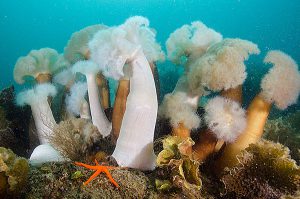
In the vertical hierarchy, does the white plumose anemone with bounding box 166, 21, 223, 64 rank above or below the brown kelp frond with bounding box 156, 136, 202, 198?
above

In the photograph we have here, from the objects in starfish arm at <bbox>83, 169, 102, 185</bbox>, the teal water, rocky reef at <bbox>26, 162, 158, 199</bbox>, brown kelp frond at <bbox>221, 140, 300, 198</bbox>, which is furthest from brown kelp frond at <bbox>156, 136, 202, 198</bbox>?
the teal water

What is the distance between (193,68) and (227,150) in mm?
1220

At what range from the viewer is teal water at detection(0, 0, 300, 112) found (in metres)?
117

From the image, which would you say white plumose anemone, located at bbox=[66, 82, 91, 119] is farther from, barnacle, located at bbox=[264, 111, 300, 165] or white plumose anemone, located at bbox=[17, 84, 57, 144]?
barnacle, located at bbox=[264, 111, 300, 165]

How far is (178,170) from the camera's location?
9.57 feet

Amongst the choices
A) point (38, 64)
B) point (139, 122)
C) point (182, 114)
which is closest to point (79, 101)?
point (38, 64)

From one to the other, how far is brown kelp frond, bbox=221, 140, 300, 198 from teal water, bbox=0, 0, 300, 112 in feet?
377

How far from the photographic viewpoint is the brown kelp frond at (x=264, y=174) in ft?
9.01

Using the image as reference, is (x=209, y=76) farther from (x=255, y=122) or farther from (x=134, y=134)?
(x=134, y=134)

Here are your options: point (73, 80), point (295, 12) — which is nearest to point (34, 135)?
point (73, 80)

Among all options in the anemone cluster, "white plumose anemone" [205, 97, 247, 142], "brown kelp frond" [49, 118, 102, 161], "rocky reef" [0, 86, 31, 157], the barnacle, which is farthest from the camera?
"rocky reef" [0, 86, 31, 157]

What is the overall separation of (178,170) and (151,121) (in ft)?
3.02

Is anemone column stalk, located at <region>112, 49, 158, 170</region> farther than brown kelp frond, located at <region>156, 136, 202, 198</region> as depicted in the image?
Yes

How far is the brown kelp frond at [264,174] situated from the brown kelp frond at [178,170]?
16.4 inches
